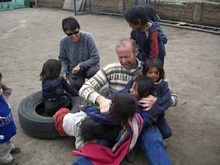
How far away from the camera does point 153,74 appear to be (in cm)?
263

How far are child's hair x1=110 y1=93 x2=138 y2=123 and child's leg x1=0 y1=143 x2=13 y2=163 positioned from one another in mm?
1098

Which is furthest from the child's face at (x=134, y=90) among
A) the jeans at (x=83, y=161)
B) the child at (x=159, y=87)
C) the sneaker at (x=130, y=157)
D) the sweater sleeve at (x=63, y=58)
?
the sweater sleeve at (x=63, y=58)

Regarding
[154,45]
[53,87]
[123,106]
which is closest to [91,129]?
[123,106]

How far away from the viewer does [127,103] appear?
2.24 m

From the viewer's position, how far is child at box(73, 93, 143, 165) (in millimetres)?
2331

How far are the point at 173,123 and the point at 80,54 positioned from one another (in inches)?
58.0

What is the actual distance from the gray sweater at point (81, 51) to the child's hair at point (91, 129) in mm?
1295

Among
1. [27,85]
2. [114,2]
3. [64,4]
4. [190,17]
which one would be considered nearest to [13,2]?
[64,4]

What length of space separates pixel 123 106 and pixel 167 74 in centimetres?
266

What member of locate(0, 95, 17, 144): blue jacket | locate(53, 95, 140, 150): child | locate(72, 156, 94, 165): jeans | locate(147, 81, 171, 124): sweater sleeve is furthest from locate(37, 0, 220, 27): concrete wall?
locate(0, 95, 17, 144): blue jacket

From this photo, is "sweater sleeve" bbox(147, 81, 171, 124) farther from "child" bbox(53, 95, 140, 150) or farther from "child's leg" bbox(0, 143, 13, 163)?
"child's leg" bbox(0, 143, 13, 163)

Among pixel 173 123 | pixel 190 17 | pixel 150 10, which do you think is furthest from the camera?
pixel 190 17

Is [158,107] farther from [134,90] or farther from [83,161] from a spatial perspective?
[83,161]

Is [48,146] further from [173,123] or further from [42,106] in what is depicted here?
[173,123]
